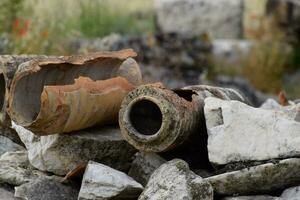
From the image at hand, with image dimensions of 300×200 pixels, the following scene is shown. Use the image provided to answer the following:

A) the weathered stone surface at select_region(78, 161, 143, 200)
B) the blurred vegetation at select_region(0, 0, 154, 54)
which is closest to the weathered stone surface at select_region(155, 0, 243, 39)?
the blurred vegetation at select_region(0, 0, 154, 54)

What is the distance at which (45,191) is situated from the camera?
3256 millimetres

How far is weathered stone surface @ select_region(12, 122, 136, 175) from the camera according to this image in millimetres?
3402

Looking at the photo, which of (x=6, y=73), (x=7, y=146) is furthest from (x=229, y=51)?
(x=6, y=73)

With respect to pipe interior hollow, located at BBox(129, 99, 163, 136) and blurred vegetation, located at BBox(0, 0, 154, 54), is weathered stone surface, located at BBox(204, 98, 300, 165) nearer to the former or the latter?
pipe interior hollow, located at BBox(129, 99, 163, 136)

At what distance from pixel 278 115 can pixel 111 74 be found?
898mm

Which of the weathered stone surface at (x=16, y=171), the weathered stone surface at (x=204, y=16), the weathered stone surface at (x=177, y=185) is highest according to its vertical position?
the weathered stone surface at (x=177, y=185)

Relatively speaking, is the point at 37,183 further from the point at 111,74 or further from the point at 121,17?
the point at 121,17

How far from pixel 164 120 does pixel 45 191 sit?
627 mm

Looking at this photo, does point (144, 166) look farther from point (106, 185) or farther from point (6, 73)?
point (6, 73)

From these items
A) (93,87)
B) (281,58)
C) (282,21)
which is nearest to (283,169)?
(93,87)

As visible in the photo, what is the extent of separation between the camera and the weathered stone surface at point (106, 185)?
3.10m

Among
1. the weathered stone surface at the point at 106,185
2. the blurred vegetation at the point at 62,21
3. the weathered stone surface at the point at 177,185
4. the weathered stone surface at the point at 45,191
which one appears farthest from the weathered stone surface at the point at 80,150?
the blurred vegetation at the point at 62,21

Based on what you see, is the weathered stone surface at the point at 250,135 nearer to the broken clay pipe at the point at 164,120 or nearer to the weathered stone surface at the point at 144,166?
the broken clay pipe at the point at 164,120

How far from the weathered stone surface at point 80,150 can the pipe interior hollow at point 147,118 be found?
6.7 inches
